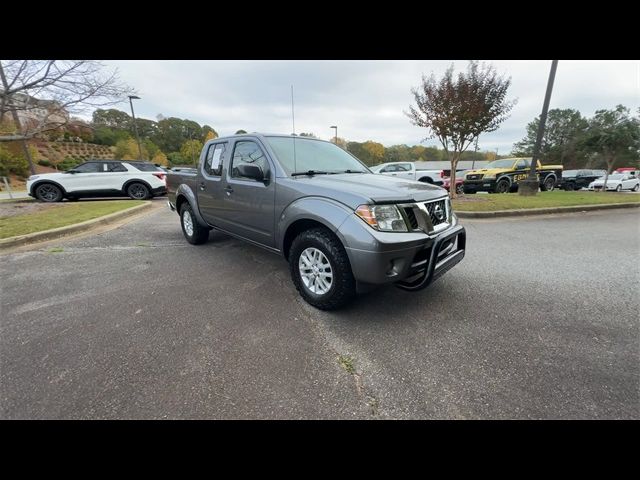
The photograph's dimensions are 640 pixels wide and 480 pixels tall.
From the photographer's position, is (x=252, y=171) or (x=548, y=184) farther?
(x=548, y=184)

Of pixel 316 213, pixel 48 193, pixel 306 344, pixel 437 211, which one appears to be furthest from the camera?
pixel 48 193

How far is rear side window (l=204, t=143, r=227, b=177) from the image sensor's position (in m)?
4.06

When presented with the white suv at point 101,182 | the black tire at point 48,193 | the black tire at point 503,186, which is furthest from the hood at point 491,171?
the black tire at point 48,193

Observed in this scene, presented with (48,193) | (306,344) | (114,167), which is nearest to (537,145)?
(306,344)

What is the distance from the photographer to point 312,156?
357 cm

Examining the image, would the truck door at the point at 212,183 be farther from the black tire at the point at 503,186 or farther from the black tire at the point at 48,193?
the black tire at the point at 503,186

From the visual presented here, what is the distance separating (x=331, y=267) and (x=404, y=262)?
66 cm

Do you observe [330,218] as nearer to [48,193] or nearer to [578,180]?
[48,193]

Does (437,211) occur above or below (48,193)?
above

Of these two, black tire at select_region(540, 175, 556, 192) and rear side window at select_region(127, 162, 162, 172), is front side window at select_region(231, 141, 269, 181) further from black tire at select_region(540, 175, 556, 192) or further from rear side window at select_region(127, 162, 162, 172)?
black tire at select_region(540, 175, 556, 192)
